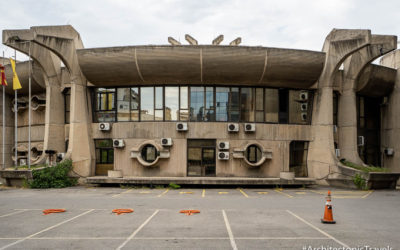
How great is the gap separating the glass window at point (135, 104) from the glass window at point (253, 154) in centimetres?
794

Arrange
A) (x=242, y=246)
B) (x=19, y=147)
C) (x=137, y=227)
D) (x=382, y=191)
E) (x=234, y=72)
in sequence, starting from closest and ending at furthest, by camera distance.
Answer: (x=242, y=246) → (x=137, y=227) → (x=382, y=191) → (x=234, y=72) → (x=19, y=147)

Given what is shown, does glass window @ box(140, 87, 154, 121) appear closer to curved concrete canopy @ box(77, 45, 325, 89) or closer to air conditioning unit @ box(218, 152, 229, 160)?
curved concrete canopy @ box(77, 45, 325, 89)

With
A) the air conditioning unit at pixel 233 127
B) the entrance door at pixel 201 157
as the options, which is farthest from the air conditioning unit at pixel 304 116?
the entrance door at pixel 201 157

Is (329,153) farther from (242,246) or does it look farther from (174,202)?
(242,246)

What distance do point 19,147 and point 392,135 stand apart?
3061cm

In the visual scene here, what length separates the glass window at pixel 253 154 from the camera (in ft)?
66.8

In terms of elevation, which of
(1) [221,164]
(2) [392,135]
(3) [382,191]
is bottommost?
(3) [382,191]

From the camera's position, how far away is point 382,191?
17.5 m

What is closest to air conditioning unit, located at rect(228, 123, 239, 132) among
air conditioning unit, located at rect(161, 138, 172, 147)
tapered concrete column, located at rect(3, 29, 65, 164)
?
air conditioning unit, located at rect(161, 138, 172, 147)

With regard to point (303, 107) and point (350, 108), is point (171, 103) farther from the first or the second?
point (350, 108)

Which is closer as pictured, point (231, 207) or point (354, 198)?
point (231, 207)

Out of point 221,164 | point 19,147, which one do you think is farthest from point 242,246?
point 19,147

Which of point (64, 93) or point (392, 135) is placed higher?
point (64, 93)

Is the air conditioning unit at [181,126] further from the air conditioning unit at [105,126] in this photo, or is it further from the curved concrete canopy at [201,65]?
the air conditioning unit at [105,126]
